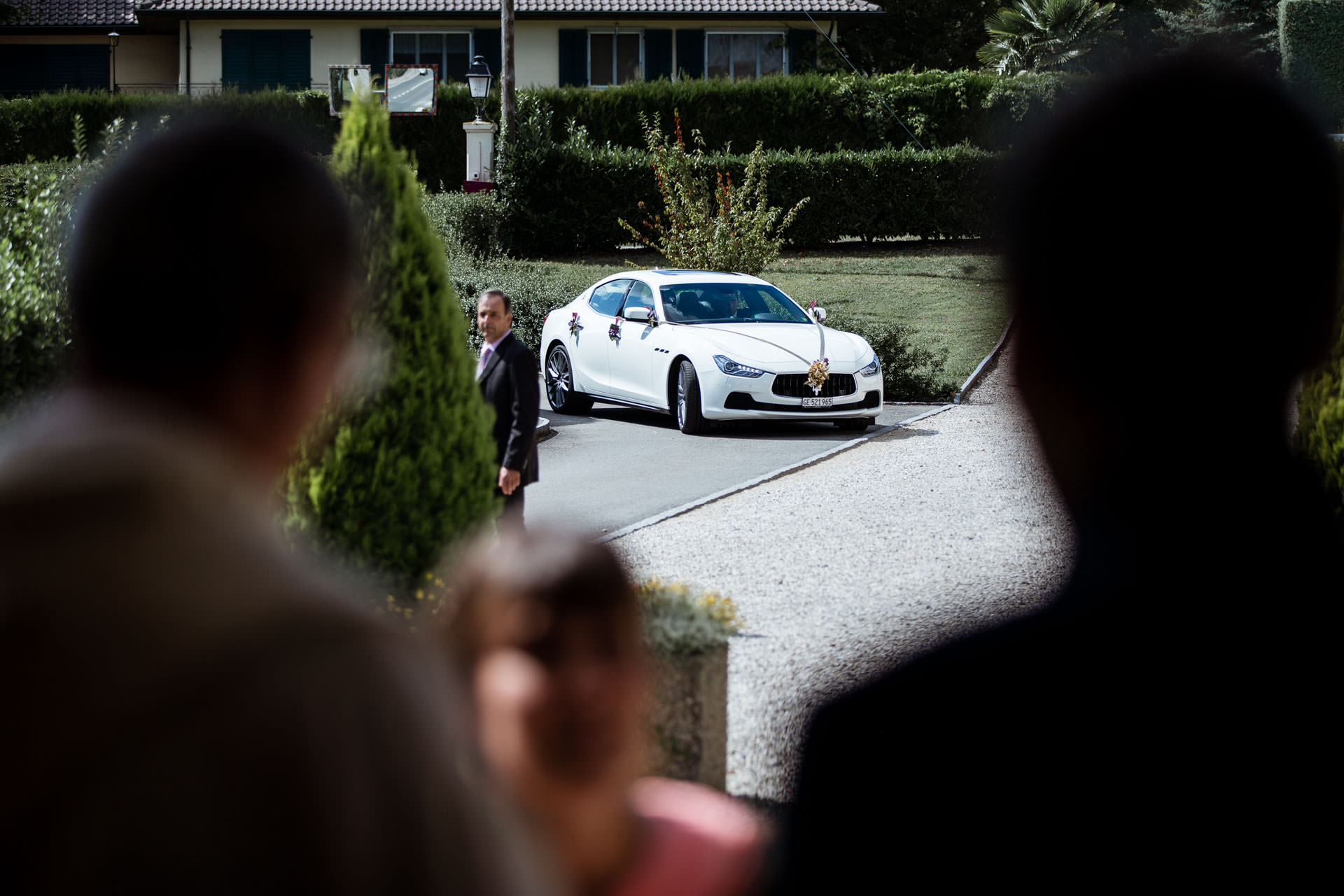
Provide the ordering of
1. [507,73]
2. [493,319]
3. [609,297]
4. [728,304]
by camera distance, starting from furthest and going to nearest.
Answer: [507,73], [609,297], [728,304], [493,319]

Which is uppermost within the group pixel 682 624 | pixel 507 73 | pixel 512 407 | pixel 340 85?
pixel 507 73

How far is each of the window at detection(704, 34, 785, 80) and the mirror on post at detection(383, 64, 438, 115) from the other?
11.2 meters

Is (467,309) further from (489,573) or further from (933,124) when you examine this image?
(933,124)

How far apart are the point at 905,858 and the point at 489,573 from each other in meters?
0.52

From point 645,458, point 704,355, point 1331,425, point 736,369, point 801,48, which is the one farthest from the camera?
point 801,48

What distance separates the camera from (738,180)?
29.1 meters

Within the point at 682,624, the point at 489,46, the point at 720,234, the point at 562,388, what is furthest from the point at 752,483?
the point at 489,46

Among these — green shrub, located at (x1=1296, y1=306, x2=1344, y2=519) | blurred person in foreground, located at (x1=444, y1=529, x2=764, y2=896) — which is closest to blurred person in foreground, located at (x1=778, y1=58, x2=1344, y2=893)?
blurred person in foreground, located at (x1=444, y1=529, x2=764, y2=896)

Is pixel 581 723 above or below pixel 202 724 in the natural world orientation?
below

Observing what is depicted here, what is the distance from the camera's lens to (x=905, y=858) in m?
1.03

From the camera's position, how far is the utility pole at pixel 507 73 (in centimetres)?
2470

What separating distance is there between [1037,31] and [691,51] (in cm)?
992

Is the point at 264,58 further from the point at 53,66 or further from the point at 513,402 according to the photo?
the point at 513,402


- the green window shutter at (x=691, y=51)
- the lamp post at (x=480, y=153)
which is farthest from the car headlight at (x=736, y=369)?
the green window shutter at (x=691, y=51)
